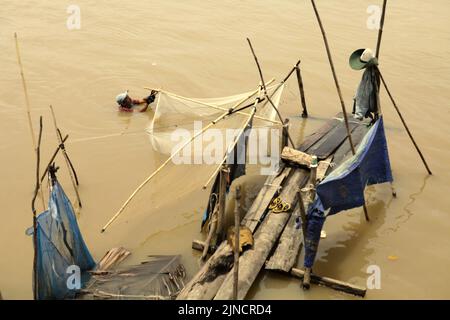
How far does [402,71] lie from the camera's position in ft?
33.4

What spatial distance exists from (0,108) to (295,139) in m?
5.20

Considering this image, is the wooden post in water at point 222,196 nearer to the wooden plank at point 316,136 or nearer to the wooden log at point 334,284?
the wooden log at point 334,284

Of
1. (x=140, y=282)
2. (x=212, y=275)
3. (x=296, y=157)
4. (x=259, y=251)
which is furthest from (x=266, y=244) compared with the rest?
(x=296, y=157)

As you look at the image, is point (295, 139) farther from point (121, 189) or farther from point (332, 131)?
point (121, 189)

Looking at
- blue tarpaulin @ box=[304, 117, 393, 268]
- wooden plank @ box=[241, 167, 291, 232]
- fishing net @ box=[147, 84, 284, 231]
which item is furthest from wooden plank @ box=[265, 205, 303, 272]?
fishing net @ box=[147, 84, 284, 231]

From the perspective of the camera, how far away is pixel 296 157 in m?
6.39

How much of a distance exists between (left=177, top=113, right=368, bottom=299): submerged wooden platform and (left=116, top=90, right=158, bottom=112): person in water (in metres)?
2.97

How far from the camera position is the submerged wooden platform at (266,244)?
14.7 feet

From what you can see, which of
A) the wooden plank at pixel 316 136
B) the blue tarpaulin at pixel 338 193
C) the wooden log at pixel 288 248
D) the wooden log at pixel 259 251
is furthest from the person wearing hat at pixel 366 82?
the wooden log at pixel 288 248

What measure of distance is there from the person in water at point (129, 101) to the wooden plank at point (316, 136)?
9.15 feet

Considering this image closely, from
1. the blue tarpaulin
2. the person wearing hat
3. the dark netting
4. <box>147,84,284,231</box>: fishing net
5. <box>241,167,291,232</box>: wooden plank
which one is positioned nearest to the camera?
the dark netting

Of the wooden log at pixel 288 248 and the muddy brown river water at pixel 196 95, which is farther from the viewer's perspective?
the muddy brown river water at pixel 196 95

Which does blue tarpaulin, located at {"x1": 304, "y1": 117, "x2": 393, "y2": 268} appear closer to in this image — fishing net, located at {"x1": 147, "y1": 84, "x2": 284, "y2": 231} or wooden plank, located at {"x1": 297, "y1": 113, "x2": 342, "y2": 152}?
fishing net, located at {"x1": 147, "y1": 84, "x2": 284, "y2": 231}

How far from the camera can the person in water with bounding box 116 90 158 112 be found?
8320 millimetres
